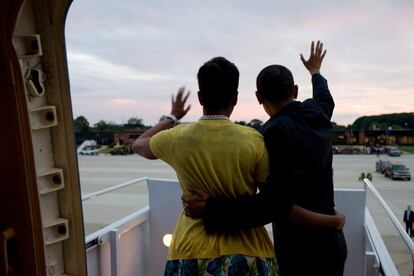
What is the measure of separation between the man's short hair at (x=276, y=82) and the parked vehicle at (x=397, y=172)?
2506cm

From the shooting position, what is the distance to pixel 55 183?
149 cm

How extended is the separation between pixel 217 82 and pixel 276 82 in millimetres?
385

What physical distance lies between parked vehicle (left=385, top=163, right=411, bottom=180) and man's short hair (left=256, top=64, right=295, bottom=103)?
25.1 meters

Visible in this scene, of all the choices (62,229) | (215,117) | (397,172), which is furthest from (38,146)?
(397,172)

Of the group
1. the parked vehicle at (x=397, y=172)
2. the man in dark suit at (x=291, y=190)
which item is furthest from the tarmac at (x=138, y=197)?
the man in dark suit at (x=291, y=190)

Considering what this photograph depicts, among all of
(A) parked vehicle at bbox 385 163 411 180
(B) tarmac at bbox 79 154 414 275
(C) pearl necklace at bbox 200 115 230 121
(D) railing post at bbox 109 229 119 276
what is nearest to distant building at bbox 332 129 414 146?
(B) tarmac at bbox 79 154 414 275

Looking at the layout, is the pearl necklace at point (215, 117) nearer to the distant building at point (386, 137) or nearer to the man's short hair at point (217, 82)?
the man's short hair at point (217, 82)

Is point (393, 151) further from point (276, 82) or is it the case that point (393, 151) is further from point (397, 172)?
point (276, 82)

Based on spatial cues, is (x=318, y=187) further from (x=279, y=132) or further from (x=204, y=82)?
(x=204, y=82)

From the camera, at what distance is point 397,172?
24.3m

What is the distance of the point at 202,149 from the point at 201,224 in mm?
273

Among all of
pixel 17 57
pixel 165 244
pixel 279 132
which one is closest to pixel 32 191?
pixel 17 57

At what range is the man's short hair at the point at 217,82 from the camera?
4.56ft

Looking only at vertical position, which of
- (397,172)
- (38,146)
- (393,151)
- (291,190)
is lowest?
(393,151)
